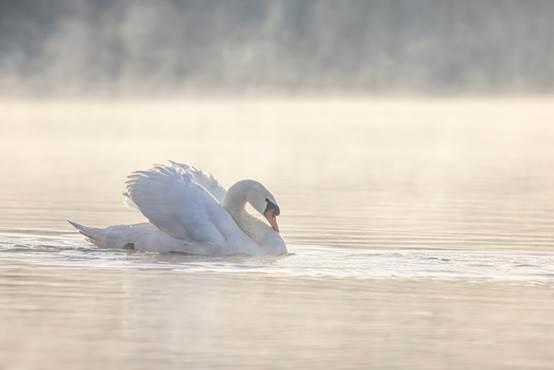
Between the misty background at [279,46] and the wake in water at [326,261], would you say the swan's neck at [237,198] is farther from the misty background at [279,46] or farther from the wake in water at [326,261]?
the misty background at [279,46]

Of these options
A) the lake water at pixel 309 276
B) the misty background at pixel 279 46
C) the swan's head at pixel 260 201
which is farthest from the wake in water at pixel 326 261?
the misty background at pixel 279 46

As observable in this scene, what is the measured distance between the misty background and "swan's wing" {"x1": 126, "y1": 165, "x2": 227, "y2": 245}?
233ft

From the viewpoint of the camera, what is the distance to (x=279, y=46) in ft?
354

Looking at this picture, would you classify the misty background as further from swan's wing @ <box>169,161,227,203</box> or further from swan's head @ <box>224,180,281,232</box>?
swan's head @ <box>224,180,281,232</box>

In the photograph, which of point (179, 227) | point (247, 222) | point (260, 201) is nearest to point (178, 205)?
point (179, 227)

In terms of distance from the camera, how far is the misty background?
99.4 meters

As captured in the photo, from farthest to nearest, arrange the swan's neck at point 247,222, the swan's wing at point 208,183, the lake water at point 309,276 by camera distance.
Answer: the swan's wing at point 208,183
the swan's neck at point 247,222
the lake water at point 309,276

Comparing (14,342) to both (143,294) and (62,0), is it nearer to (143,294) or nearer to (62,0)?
(143,294)

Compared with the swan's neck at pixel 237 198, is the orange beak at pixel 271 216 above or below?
below

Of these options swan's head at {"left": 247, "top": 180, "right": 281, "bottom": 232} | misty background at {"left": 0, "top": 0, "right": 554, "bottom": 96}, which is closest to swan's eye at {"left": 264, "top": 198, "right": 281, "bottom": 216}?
swan's head at {"left": 247, "top": 180, "right": 281, "bottom": 232}

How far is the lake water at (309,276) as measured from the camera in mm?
12781

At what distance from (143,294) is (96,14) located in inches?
3786

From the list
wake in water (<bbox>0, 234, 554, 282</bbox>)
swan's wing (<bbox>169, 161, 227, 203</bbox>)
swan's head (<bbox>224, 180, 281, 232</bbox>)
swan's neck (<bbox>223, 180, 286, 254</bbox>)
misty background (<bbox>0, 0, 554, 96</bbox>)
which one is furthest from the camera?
misty background (<bbox>0, 0, 554, 96</bbox>)

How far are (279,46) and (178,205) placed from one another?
9039cm
